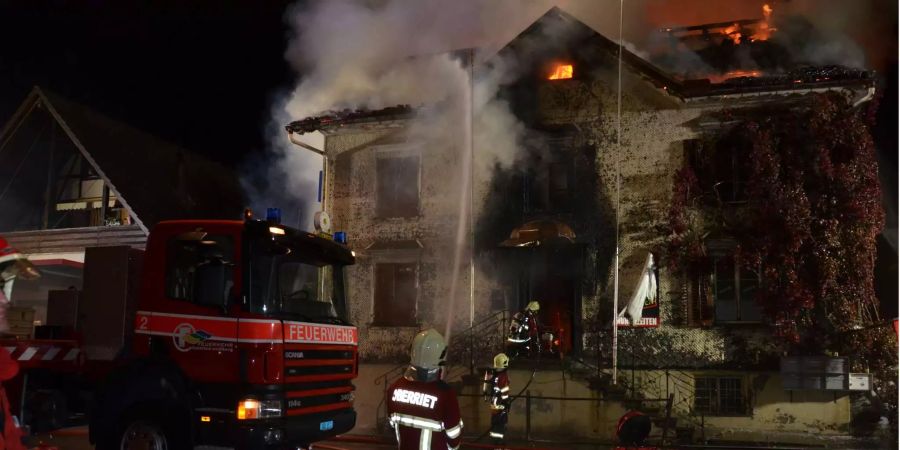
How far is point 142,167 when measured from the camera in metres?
19.5

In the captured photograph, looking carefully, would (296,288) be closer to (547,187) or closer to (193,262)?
(193,262)

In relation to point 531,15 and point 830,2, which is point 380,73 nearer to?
point 531,15

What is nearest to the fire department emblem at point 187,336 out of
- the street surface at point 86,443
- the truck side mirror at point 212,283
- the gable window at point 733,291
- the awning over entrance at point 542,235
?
the truck side mirror at point 212,283

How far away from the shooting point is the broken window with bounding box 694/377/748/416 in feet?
45.1

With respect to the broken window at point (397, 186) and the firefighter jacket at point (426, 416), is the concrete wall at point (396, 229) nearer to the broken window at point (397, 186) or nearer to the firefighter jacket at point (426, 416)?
the broken window at point (397, 186)

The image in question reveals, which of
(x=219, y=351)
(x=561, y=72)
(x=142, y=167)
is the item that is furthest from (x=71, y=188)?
(x=219, y=351)

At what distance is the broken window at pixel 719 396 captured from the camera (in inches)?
542

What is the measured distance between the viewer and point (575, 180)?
15.0 m

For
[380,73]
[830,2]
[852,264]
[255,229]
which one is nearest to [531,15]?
[380,73]

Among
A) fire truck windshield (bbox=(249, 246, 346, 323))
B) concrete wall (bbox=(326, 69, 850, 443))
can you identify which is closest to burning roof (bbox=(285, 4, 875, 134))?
concrete wall (bbox=(326, 69, 850, 443))

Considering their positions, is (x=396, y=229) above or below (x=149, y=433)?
above

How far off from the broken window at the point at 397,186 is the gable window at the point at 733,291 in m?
6.27

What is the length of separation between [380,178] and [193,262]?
9144 millimetres

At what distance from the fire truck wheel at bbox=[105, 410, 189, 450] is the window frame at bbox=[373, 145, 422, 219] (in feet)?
30.1
